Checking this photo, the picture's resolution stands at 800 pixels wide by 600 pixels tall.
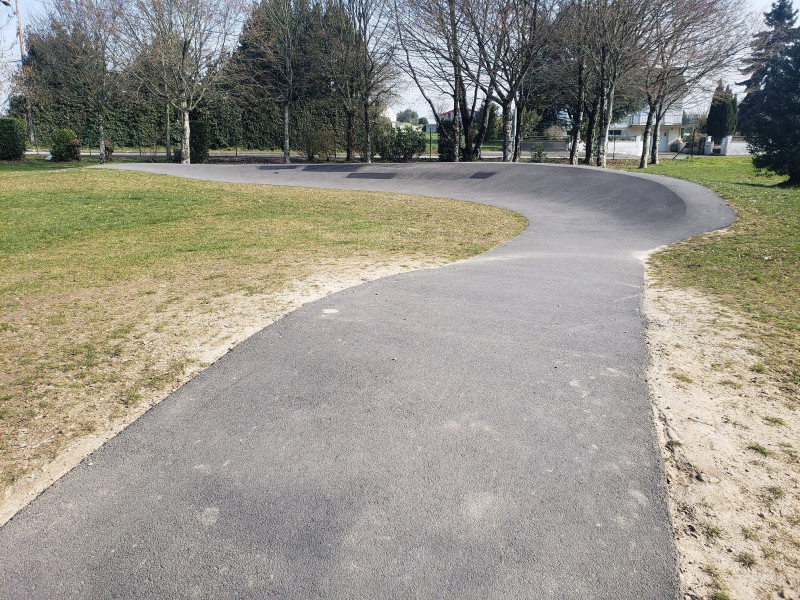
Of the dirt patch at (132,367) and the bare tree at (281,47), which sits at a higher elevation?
the bare tree at (281,47)

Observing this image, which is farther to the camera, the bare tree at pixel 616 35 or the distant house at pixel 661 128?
the distant house at pixel 661 128

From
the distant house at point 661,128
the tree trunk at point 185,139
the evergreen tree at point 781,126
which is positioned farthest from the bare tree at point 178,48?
the distant house at point 661,128

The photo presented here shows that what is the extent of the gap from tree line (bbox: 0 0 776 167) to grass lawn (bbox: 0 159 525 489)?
413 inches

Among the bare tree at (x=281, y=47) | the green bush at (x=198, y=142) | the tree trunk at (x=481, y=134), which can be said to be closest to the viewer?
the bare tree at (x=281, y=47)

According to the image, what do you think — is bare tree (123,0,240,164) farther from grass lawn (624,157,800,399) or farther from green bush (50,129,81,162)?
grass lawn (624,157,800,399)

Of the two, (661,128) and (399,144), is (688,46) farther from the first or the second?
(661,128)

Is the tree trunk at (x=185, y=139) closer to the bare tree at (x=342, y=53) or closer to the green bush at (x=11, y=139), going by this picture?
the bare tree at (x=342, y=53)

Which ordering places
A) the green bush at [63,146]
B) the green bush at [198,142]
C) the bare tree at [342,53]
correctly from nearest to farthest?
the bare tree at [342,53]
the green bush at [63,146]
the green bush at [198,142]

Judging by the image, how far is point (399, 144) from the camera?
2903 cm

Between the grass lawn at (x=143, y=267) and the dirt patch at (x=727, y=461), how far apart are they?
3.27m

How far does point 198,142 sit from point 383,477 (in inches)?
1242

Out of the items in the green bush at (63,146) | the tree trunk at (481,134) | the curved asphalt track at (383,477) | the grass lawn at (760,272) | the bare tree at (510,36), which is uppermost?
the bare tree at (510,36)

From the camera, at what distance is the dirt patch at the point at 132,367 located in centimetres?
304

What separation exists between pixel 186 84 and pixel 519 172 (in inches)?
710
